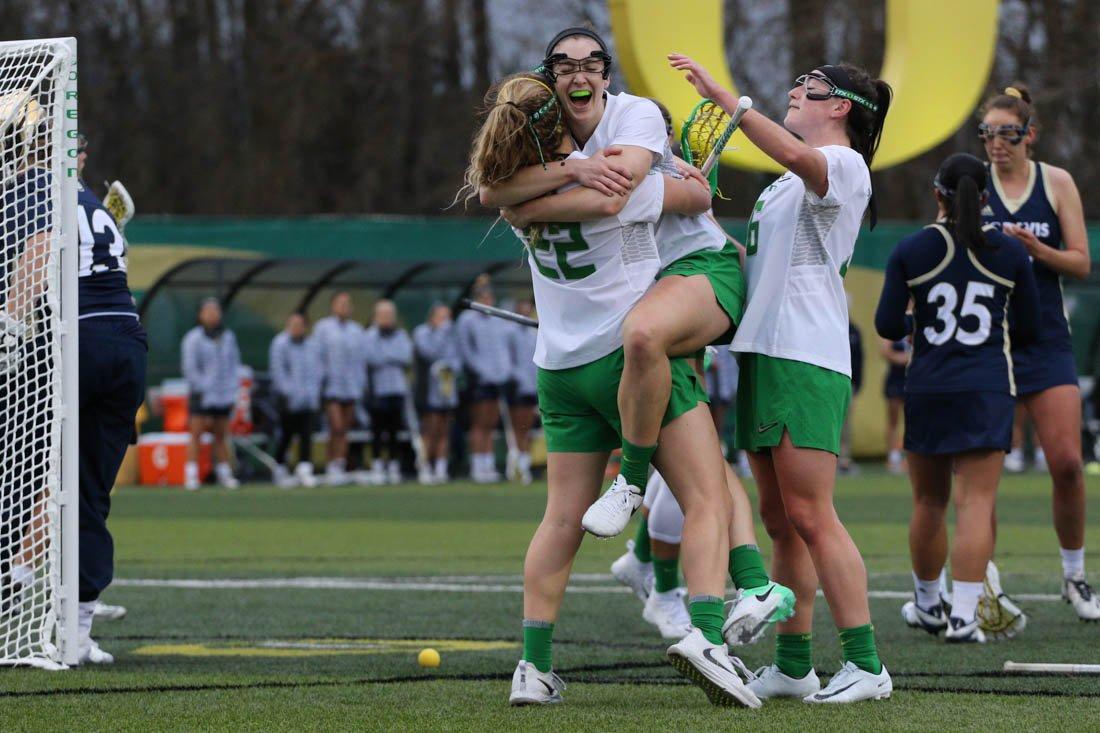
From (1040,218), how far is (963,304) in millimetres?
968

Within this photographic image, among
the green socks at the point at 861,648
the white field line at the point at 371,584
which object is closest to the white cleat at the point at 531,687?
the green socks at the point at 861,648

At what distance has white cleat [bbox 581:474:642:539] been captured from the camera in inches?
222

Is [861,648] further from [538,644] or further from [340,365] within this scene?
[340,365]

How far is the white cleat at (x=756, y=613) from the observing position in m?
5.57

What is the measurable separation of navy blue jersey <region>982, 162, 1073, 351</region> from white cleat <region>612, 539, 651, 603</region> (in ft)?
7.18

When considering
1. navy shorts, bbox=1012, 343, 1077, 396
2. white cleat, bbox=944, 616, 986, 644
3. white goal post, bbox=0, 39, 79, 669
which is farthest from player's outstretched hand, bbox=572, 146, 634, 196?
navy shorts, bbox=1012, 343, 1077, 396

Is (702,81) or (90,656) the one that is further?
(90,656)

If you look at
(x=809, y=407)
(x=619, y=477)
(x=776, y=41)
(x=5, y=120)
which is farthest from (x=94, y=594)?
(x=776, y=41)

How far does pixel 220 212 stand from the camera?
31.8 m

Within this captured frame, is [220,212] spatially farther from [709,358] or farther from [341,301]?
[709,358]

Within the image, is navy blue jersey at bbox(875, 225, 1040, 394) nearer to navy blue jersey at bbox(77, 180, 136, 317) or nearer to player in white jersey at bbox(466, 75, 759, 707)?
player in white jersey at bbox(466, 75, 759, 707)

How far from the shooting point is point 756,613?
5574 millimetres

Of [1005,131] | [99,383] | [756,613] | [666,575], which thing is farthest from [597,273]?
[1005,131]

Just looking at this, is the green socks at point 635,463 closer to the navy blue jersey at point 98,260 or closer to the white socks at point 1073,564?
the navy blue jersey at point 98,260
